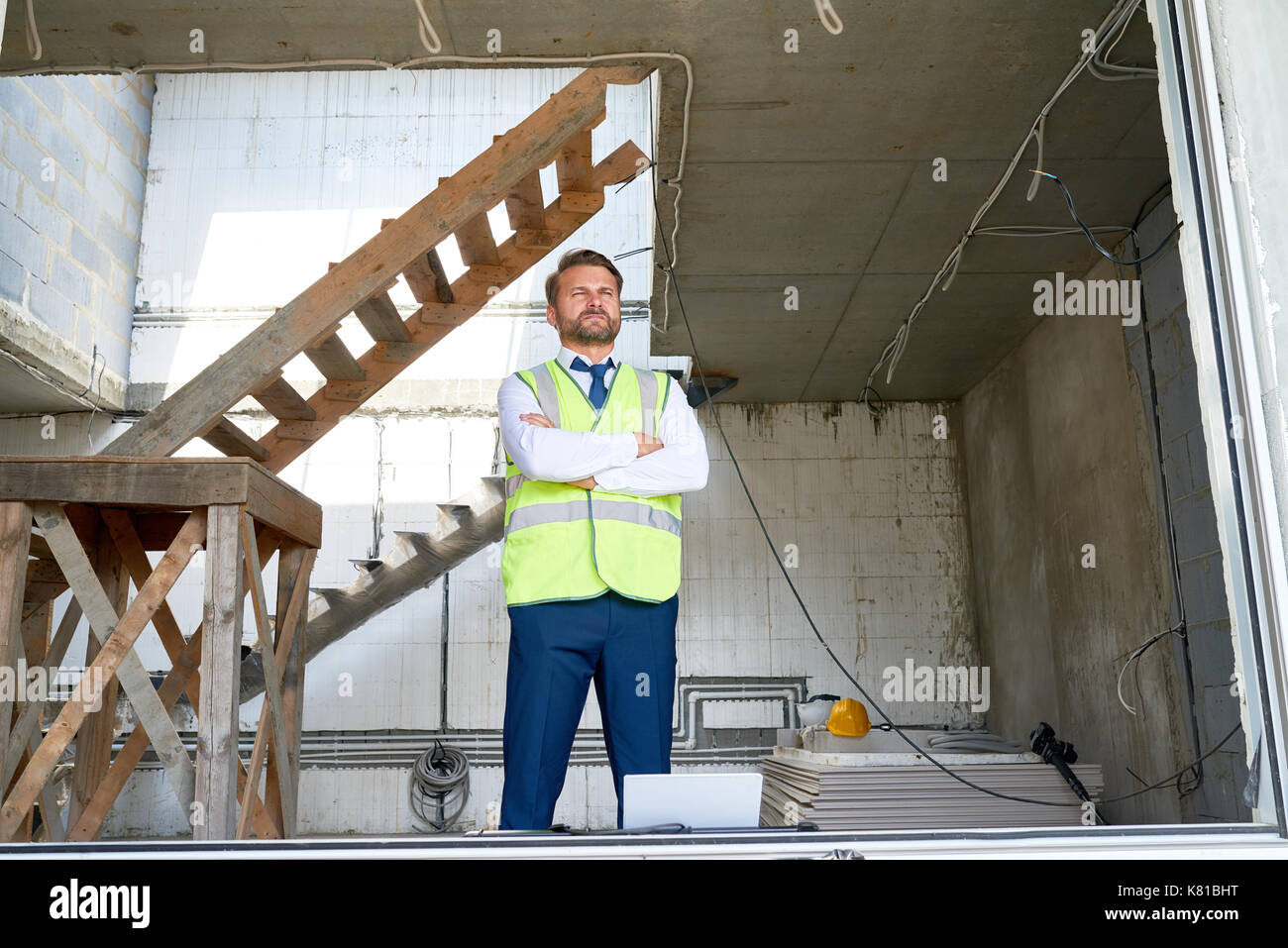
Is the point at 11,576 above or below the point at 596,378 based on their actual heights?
below

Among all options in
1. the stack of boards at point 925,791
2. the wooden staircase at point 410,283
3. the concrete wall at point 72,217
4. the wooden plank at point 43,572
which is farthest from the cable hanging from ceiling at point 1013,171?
the concrete wall at point 72,217

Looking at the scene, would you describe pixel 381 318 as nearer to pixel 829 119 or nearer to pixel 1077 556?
pixel 829 119

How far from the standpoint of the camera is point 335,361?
5449 mm

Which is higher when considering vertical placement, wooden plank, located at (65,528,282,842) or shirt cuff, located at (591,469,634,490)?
shirt cuff, located at (591,469,634,490)

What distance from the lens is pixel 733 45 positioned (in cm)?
379

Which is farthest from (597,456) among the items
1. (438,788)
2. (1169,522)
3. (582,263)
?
(438,788)

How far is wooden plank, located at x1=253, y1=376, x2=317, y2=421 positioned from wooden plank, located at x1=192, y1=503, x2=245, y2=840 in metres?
2.34

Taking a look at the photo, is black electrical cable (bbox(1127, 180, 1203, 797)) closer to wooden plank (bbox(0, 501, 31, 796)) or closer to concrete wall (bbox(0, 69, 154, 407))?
wooden plank (bbox(0, 501, 31, 796))

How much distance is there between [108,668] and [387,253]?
95.0 inches

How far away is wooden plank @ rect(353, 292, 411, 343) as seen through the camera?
16.8 ft

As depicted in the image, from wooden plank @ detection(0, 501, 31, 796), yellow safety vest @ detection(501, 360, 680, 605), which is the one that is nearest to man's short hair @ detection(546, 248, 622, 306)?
yellow safety vest @ detection(501, 360, 680, 605)

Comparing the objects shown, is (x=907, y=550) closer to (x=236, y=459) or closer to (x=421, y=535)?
(x=421, y=535)

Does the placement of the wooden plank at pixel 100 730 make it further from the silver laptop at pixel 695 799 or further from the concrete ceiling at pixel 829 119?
the silver laptop at pixel 695 799
